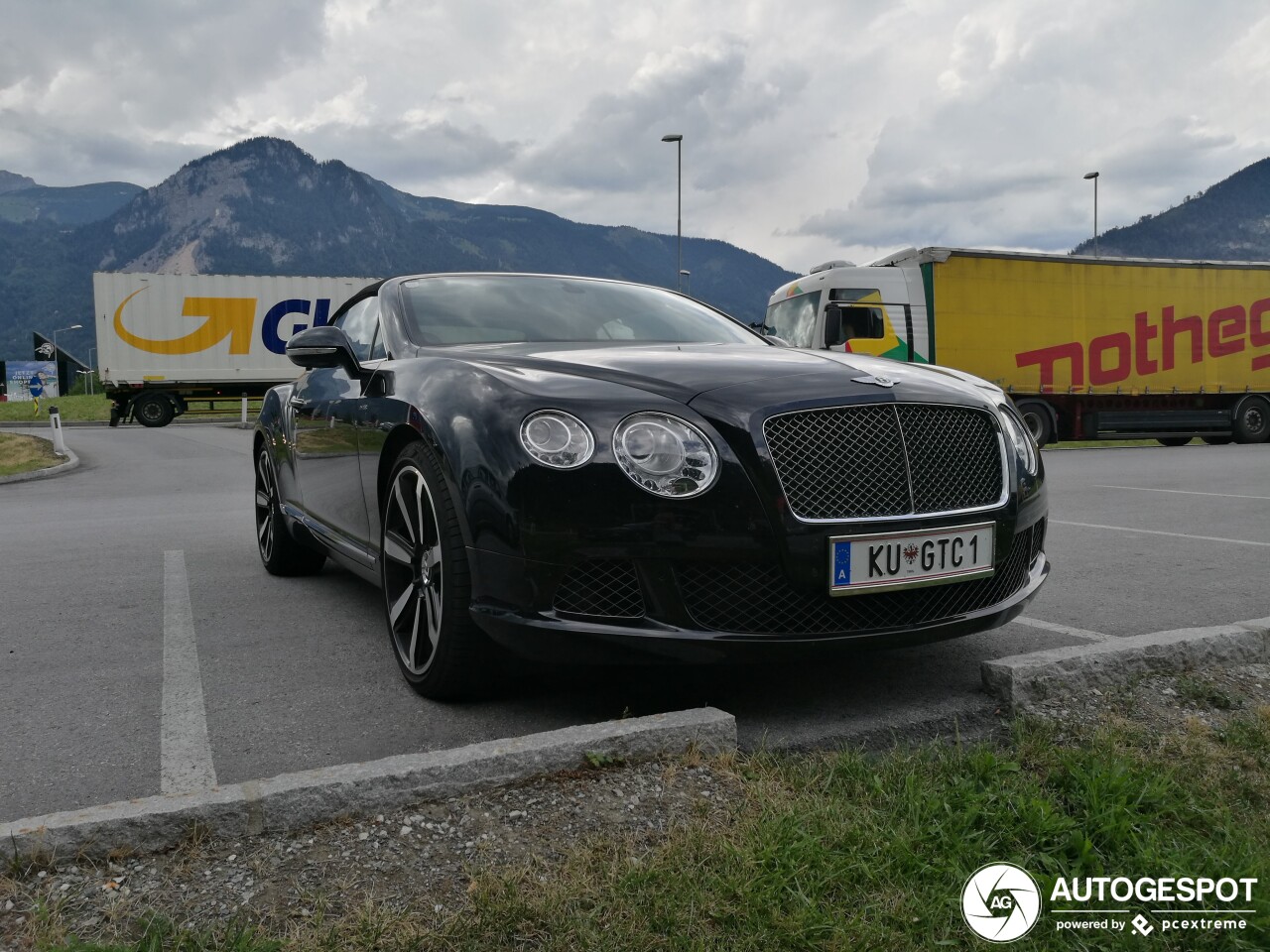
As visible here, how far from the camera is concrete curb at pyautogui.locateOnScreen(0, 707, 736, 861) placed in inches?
76.1

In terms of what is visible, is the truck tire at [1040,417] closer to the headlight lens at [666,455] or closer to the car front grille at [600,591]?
the headlight lens at [666,455]

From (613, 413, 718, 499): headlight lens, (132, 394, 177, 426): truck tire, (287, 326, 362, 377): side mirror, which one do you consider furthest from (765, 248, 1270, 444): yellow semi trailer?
(132, 394, 177, 426): truck tire

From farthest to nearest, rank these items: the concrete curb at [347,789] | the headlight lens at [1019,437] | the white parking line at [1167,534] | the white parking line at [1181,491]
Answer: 1. the white parking line at [1181,491]
2. the white parking line at [1167,534]
3. the headlight lens at [1019,437]
4. the concrete curb at [347,789]

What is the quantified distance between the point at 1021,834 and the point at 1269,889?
16.5 inches

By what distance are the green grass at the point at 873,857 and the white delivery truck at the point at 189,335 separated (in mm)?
27395

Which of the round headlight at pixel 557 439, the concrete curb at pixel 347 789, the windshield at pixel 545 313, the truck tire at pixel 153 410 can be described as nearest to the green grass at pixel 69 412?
the truck tire at pixel 153 410

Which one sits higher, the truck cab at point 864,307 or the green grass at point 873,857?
the truck cab at point 864,307

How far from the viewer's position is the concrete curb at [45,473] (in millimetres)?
12352

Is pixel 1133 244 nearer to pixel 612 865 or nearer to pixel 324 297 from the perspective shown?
pixel 324 297

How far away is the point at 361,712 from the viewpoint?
3010 mm

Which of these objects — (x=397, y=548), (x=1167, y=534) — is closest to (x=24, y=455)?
(x=397, y=548)

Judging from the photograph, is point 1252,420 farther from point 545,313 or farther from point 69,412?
point 69,412

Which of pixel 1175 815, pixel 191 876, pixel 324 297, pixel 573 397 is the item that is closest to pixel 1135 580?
pixel 1175 815

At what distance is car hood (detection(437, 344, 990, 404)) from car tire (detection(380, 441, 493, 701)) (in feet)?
1.34
